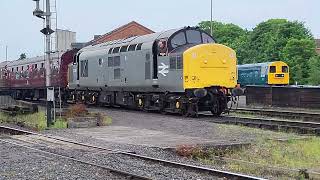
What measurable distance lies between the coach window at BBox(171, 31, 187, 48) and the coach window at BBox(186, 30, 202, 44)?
0.84ft

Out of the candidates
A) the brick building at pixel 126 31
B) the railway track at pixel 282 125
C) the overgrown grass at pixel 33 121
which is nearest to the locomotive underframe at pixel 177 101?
the railway track at pixel 282 125

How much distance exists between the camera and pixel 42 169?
32.0 feet

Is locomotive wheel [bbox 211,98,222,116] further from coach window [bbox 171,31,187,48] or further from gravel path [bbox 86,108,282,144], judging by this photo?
coach window [bbox 171,31,187,48]

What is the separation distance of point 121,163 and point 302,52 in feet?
243

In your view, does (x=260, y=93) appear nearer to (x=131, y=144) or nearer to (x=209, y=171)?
(x=131, y=144)

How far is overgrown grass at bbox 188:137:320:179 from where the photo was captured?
9586 mm

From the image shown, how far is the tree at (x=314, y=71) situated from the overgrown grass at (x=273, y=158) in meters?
58.5

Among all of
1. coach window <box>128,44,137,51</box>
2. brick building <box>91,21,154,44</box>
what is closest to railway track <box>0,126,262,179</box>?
coach window <box>128,44,137,51</box>

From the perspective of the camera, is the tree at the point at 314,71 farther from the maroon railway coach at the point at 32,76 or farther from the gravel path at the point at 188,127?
the gravel path at the point at 188,127

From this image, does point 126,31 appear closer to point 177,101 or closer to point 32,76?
point 32,76

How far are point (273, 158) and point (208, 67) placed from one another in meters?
9.58

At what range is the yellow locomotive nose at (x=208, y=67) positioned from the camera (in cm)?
2017

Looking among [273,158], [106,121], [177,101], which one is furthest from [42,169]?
[177,101]

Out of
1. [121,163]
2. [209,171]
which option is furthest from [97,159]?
[209,171]
